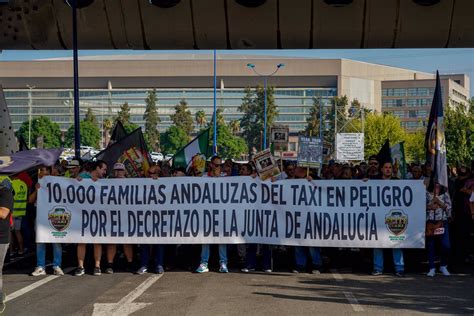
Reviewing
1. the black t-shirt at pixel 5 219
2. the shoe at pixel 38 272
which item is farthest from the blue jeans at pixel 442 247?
the black t-shirt at pixel 5 219

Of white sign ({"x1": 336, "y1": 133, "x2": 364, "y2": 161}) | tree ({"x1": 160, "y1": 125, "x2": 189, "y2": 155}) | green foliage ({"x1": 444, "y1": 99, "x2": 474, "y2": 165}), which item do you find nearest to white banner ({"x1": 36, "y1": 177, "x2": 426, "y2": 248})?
white sign ({"x1": 336, "y1": 133, "x2": 364, "y2": 161})

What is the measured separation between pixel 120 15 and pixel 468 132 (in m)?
50.3

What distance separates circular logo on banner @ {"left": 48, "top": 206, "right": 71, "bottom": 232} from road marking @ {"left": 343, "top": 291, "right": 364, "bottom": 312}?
4.54 m

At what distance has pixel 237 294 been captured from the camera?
9.45 m

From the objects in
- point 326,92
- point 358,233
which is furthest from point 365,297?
point 326,92

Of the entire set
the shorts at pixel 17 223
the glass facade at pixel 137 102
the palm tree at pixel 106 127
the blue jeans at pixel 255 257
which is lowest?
the blue jeans at pixel 255 257

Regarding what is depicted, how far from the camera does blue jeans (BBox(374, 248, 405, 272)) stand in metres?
11.2

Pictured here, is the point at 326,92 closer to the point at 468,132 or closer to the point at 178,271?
the point at 468,132

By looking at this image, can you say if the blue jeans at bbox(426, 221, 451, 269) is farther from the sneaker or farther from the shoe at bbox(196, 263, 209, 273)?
the sneaker

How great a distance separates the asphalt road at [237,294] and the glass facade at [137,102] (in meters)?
140

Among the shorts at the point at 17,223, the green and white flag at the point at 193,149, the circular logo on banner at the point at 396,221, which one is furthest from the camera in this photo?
the green and white flag at the point at 193,149

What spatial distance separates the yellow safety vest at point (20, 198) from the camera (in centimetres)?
1241

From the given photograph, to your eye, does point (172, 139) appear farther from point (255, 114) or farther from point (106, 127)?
point (106, 127)

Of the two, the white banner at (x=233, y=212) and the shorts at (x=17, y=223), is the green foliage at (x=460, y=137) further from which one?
the shorts at (x=17, y=223)
